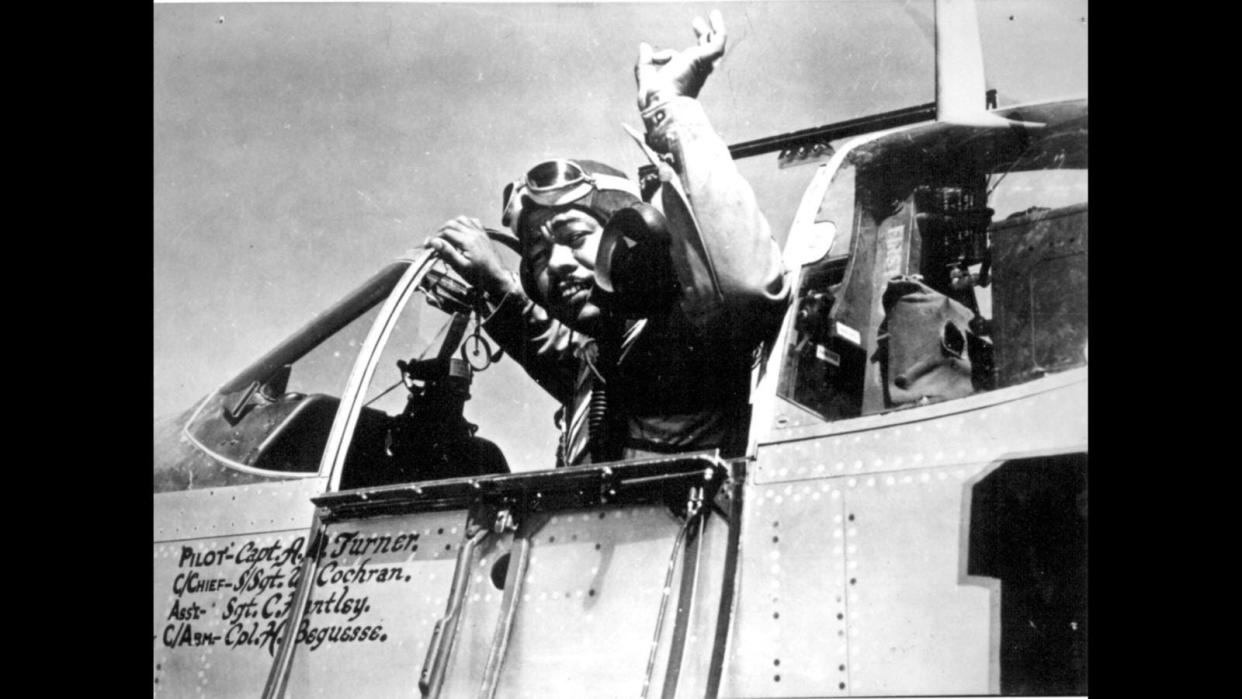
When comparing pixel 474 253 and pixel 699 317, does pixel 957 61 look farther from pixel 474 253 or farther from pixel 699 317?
pixel 474 253

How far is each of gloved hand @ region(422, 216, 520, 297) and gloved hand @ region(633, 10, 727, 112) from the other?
1.10 m

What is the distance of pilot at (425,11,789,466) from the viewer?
13.6ft

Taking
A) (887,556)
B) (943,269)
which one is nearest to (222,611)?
(887,556)

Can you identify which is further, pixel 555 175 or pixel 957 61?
pixel 555 175

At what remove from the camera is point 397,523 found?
4.51 metres

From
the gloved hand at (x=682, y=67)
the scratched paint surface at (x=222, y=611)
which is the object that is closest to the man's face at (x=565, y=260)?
the gloved hand at (x=682, y=67)

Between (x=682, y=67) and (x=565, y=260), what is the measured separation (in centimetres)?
95

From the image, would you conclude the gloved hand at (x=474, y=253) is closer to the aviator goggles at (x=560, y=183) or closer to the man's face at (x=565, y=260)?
the man's face at (x=565, y=260)

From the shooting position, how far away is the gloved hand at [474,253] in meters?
5.19

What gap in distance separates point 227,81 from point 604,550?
8.80 ft

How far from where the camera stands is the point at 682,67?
4.31 m
